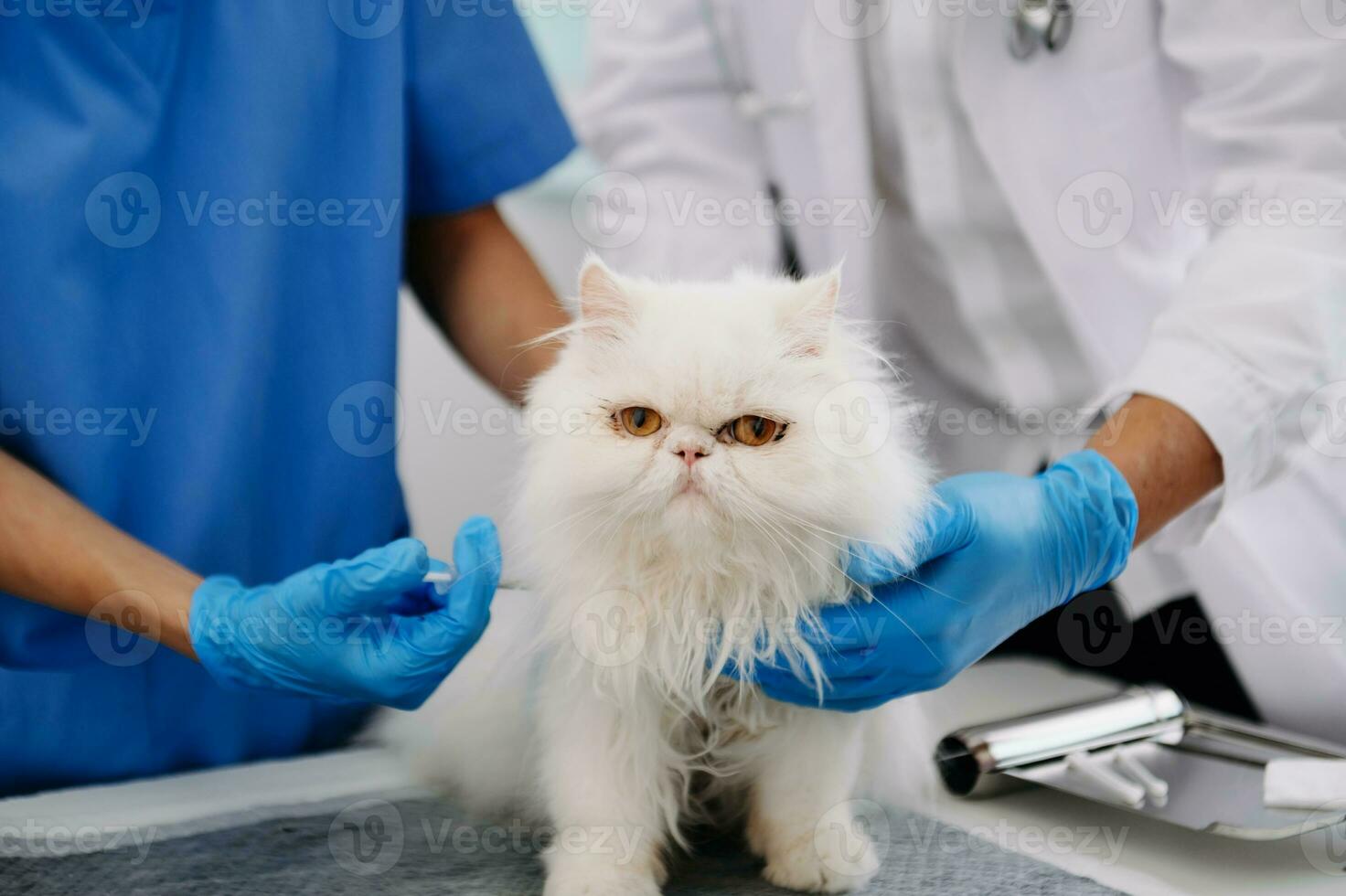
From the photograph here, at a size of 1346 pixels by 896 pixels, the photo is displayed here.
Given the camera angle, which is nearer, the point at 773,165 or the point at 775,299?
the point at 775,299

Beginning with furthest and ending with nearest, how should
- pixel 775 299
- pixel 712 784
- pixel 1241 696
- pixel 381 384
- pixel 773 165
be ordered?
pixel 773 165, pixel 1241 696, pixel 381 384, pixel 712 784, pixel 775 299

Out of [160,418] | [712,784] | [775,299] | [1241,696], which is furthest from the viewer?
[1241,696]

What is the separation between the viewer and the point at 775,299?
2.92 feet

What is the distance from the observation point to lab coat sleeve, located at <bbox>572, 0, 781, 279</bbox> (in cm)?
161

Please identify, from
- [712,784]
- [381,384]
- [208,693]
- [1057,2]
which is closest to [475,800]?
[712,784]

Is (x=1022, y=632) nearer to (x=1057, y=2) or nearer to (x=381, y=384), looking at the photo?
(x=1057, y=2)

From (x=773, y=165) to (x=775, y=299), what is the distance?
862 millimetres

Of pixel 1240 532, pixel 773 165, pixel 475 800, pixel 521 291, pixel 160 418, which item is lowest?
pixel 475 800

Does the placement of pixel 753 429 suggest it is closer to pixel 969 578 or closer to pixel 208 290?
pixel 969 578
